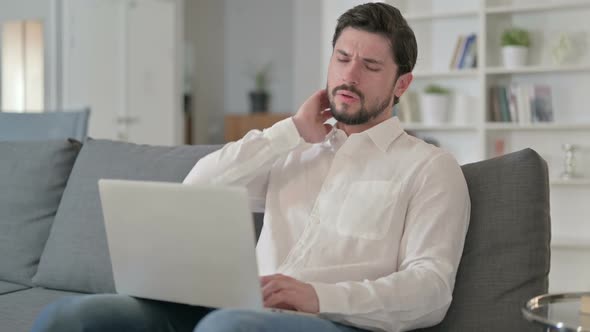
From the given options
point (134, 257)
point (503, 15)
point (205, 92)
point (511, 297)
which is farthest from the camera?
point (205, 92)

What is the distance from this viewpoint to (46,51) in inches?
268

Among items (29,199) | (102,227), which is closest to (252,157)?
(102,227)

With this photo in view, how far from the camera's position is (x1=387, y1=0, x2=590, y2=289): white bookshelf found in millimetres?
4684

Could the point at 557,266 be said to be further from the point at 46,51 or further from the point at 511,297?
the point at 46,51

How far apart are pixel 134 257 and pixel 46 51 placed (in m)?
5.56

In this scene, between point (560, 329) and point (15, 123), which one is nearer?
point (560, 329)

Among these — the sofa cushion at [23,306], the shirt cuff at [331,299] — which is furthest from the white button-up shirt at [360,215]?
the sofa cushion at [23,306]

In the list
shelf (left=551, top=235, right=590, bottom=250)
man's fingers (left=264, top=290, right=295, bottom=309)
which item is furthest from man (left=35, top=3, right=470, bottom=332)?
shelf (left=551, top=235, right=590, bottom=250)

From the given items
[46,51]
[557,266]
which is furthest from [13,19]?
[557,266]

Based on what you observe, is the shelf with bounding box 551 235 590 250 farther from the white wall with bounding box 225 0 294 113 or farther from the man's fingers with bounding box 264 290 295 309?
the white wall with bounding box 225 0 294 113

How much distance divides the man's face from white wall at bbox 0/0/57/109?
5211 millimetres

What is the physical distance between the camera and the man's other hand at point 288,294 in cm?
152

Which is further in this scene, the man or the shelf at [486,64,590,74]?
the shelf at [486,64,590,74]

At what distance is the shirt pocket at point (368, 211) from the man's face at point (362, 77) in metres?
0.18
